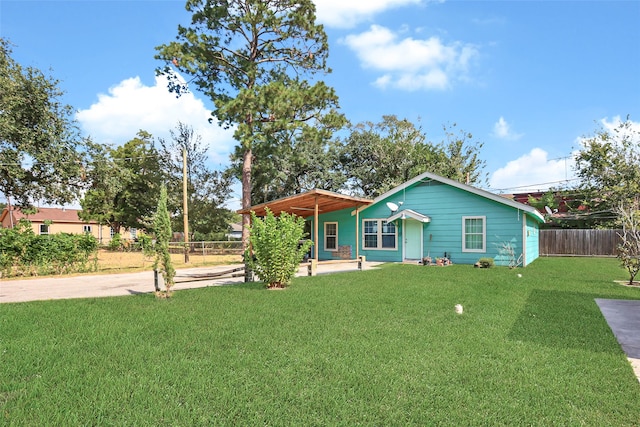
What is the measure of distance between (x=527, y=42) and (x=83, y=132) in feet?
63.9

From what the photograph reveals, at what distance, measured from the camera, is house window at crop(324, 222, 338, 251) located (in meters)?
17.7

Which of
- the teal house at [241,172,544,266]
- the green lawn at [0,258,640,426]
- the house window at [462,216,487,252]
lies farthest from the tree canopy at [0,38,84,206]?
the house window at [462,216,487,252]

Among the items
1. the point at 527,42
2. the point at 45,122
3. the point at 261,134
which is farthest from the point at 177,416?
the point at 45,122

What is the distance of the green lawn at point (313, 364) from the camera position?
258 centimetres

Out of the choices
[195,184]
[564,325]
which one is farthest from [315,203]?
[195,184]

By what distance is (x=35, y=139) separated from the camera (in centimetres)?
1633

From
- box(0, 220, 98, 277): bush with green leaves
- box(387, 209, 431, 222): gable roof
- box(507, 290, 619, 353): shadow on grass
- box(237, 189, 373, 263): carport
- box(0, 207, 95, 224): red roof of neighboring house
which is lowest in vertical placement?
box(507, 290, 619, 353): shadow on grass

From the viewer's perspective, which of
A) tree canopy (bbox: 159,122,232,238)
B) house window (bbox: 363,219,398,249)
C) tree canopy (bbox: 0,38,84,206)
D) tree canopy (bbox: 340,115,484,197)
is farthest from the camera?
tree canopy (bbox: 340,115,484,197)

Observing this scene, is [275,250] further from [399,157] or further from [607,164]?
[607,164]

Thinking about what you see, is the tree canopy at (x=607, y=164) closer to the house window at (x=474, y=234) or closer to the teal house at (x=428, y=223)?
the teal house at (x=428, y=223)

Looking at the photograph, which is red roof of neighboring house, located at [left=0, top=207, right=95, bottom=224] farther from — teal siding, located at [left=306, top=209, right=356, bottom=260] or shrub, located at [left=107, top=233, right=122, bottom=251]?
teal siding, located at [left=306, top=209, right=356, bottom=260]

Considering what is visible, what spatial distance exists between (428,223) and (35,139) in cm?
1796

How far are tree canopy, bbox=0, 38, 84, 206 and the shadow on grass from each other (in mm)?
18647

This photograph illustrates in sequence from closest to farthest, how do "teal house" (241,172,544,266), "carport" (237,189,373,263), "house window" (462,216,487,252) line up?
"carport" (237,189,373,263) < "teal house" (241,172,544,266) < "house window" (462,216,487,252)
